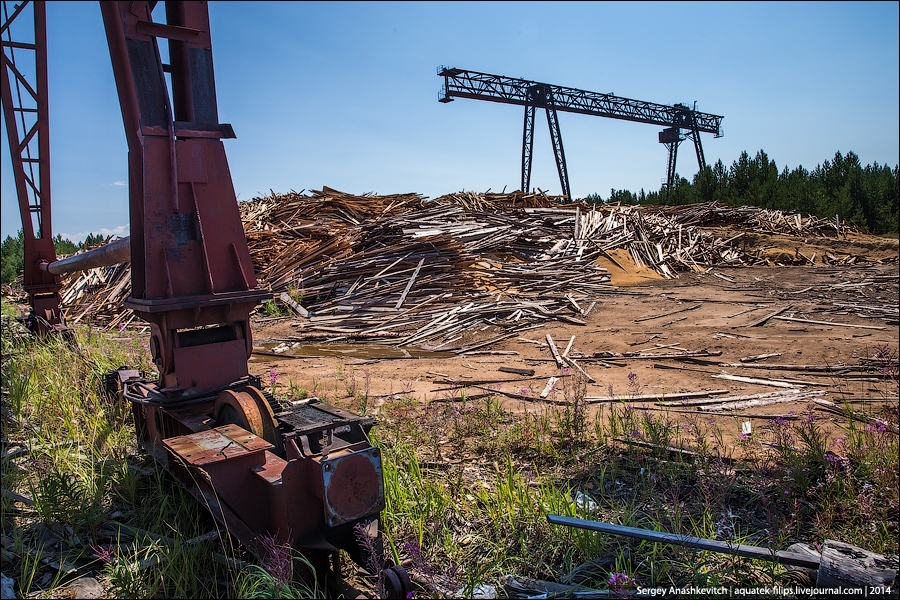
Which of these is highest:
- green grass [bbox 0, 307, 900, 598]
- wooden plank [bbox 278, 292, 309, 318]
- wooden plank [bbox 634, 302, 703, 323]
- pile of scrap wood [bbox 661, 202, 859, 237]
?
pile of scrap wood [bbox 661, 202, 859, 237]

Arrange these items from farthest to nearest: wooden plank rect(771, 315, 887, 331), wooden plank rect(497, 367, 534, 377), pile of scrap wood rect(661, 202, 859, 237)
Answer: pile of scrap wood rect(661, 202, 859, 237) < wooden plank rect(771, 315, 887, 331) < wooden plank rect(497, 367, 534, 377)

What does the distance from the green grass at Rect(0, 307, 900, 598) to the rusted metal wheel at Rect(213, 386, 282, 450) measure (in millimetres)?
593

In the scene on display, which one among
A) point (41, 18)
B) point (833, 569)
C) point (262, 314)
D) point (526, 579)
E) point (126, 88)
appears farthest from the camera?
point (262, 314)

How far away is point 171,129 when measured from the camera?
3.76 m

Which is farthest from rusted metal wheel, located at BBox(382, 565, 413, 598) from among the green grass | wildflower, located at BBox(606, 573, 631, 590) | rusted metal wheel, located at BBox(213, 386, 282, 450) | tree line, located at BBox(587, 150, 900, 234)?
tree line, located at BBox(587, 150, 900, 234)

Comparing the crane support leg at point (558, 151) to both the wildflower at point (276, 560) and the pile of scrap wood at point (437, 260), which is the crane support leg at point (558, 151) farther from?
the wildflower at point (276, 560)

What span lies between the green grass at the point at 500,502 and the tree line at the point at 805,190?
22.9 meters

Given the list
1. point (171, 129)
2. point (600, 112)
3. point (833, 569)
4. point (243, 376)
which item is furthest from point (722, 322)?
point (600, 112)

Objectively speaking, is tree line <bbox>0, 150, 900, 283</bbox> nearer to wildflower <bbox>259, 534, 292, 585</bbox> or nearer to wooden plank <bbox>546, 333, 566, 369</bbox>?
wooden plank <bbox>546, 333, 566, 369</bbox>

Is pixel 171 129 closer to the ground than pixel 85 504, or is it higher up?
higher up

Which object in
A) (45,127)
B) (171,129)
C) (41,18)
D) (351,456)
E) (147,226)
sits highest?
(41,18)

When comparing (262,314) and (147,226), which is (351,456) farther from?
(262,314)

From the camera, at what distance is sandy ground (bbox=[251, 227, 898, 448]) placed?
6.60m

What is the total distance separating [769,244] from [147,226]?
21.5m
